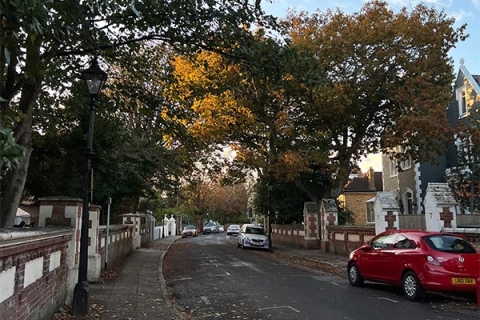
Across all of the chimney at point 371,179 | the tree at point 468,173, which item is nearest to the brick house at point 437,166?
the tree at point 468,173

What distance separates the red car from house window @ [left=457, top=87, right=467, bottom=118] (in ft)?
63.2

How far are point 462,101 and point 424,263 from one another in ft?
70.8

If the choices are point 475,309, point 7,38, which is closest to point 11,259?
point 7,38

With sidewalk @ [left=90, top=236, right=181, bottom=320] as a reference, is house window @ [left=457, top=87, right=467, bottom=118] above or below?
above

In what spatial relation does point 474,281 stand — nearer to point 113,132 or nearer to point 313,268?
point 313,268

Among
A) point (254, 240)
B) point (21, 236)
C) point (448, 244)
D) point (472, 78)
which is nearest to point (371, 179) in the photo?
point (472, 78)

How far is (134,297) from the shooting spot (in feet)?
35.9

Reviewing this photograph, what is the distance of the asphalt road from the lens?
9.05 m

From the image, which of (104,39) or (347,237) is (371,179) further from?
(104,39)

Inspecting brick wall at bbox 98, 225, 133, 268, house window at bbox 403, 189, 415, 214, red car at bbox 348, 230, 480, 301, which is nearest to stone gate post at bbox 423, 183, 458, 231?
red car at bbox 348, 230, 480, 301

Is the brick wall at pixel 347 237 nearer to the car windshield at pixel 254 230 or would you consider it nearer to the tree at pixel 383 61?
the tree at pixel 383 61

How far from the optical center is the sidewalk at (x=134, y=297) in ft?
29.3

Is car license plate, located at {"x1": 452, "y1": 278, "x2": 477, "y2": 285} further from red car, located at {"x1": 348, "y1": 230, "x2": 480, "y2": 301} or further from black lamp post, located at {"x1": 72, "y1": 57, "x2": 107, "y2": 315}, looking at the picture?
black lamp post, located at {"x1": 72, "y1": 57, "x2": 107, "y2": 315}

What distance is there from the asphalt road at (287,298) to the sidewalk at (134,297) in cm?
41
